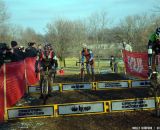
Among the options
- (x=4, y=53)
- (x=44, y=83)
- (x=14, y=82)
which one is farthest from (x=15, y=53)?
(x=44, y=83)

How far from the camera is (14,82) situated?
1485 centimetres

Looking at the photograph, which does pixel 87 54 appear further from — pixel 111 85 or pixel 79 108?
pixel 79 108

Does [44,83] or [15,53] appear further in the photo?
[15,53]

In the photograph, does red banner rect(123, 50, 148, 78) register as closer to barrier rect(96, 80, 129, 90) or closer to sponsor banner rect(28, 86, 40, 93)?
barrier rect(96, 80, 129, 90)

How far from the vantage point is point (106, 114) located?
11.3 m

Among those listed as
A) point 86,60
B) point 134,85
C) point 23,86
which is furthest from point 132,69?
point 23,86

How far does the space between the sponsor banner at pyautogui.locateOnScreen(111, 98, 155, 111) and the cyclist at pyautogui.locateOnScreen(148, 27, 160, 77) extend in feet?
3.15

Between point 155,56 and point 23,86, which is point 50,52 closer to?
point 23,86

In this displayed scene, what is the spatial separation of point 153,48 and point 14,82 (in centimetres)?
579

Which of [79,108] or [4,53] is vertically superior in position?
[4,53]

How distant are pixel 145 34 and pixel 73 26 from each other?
534 inches

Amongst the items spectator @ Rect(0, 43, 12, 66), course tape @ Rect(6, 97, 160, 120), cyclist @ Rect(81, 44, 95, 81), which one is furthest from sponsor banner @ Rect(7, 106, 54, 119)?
cyclist @ Rect(81, 44, 95, 81)

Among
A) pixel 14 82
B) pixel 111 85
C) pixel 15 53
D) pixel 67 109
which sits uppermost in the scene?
pixel 15 53

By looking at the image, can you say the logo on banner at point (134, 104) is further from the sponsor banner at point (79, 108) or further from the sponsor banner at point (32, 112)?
the sponsor banner at point (32, 112)
